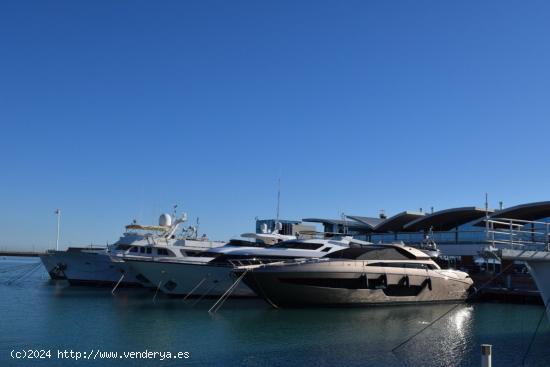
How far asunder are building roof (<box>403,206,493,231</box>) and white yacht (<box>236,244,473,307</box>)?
19.2 meters

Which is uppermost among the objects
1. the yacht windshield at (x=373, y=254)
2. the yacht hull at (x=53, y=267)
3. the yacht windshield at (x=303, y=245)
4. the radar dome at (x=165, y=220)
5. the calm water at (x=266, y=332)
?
the radar dome at (x=165, y=220)

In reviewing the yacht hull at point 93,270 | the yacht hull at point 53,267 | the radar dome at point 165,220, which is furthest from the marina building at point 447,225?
the yacht hull at point 53,267

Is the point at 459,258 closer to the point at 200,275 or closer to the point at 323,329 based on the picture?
the point at 200,275

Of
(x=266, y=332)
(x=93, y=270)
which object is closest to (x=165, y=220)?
(x=93, y=270)

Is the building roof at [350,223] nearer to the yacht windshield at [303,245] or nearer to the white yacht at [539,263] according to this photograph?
the yacht windshield at [303,245]

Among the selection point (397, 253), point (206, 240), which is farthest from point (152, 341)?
point (206, 240)

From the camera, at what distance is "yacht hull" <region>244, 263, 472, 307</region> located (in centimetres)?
2759

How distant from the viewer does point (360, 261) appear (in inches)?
1136

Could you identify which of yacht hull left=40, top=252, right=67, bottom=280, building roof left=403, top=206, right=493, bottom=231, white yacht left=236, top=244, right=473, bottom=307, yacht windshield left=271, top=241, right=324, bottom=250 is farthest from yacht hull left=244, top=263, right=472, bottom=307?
yacht hull left=40, top=252, right=67, bottom=280

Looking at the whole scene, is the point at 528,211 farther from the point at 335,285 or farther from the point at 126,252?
the point at 126,252

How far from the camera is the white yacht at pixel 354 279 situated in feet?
90.6

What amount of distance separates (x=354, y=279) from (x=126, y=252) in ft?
58.6

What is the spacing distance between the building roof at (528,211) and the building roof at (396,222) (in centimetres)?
874

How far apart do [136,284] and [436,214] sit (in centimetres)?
2738
